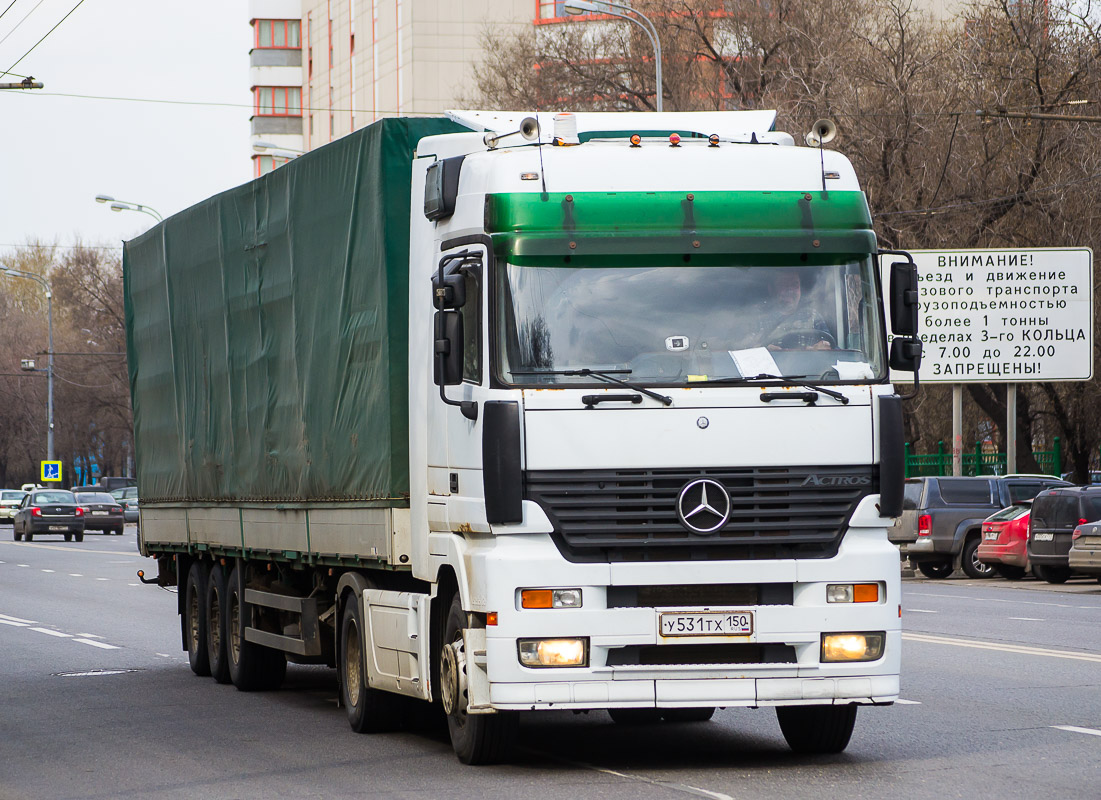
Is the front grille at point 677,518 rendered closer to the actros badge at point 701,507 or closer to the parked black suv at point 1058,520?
the actros badge at point 701,507

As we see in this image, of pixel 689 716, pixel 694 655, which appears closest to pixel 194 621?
pixel 689 716

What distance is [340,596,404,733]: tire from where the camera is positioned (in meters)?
10.9

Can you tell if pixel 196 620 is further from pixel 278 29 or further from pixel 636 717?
pixel 278 29

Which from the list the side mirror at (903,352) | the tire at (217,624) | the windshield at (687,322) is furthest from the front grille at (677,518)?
the tire at (217,624)

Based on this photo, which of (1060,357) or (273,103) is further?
(273,103)

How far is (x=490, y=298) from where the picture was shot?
29.6 feet

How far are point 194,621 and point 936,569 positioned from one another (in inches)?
755

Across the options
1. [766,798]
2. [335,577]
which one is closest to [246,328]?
[335,577]

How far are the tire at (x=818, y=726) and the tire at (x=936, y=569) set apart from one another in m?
22.4

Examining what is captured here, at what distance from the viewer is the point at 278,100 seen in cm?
9738

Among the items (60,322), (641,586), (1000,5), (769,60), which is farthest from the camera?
(60,322)

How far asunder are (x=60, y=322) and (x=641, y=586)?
3936 inches

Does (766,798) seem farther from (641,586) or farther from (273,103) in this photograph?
(273,103)

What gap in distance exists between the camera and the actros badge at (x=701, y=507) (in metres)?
8.86
